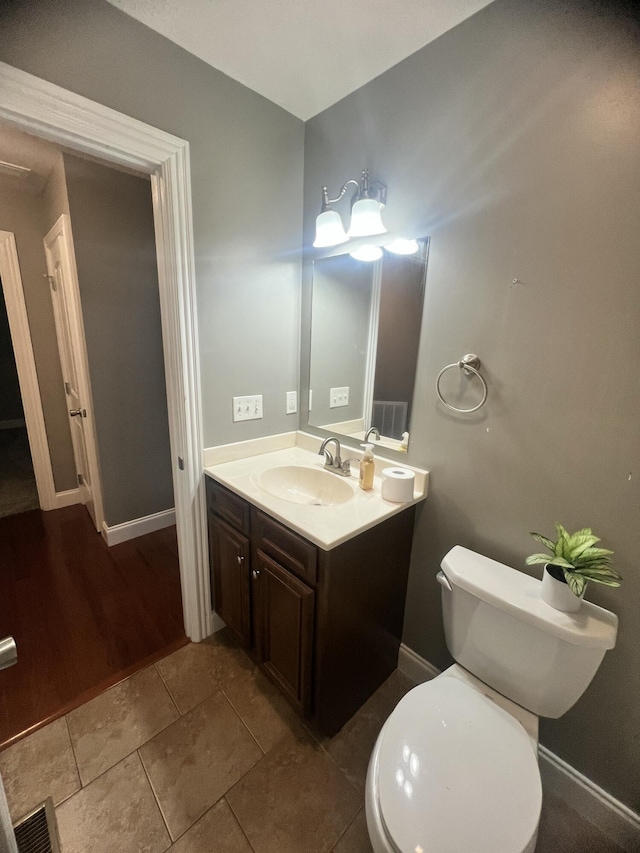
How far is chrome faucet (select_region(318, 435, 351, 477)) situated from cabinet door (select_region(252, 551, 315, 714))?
1.55 ft

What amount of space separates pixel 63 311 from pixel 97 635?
2.07m

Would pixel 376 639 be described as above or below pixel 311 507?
below

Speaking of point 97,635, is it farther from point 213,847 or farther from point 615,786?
point 615,786

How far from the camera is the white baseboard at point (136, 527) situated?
7.86 ft

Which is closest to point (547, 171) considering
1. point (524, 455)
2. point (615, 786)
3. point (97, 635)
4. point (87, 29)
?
point (524, 455)

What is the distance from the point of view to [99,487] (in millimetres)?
2346

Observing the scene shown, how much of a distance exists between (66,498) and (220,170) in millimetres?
2821

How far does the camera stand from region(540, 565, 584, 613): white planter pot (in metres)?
0.94

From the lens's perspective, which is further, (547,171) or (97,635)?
(97,635)

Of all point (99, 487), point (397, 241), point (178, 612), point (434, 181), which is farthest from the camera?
point (99, 487)

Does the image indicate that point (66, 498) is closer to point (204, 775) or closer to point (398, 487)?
point (204, 775)

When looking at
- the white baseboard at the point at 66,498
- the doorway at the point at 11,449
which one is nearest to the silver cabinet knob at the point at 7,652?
the white baseboard at the point at 66,498

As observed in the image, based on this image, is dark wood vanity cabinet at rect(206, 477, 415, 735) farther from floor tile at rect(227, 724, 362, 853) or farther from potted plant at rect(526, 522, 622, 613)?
potted plant at rect(526, 522, 622, 613)

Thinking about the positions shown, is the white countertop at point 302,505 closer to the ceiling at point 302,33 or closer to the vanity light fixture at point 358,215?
the vanity light fixture at point 358,215
